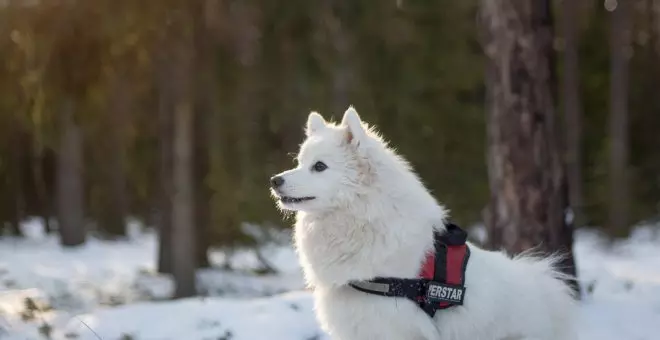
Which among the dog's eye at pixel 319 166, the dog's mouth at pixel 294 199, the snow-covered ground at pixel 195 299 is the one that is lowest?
the snow-covered ground at pixel 195 299

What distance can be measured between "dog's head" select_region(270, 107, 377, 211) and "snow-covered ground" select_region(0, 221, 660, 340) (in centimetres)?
214

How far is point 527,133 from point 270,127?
723cm

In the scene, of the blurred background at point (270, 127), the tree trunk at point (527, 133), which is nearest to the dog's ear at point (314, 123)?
the blurred background at point (270, 127)

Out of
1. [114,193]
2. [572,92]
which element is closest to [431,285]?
[572,92]

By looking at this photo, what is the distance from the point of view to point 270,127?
43.5 feet

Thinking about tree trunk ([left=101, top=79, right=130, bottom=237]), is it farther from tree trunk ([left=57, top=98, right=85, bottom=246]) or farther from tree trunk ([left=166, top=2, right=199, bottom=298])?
tree trunk ([left=166, top=2, right=199, bottom=298])

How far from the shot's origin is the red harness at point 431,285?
3898mm

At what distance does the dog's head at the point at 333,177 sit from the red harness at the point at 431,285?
496 millimetres

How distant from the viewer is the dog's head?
402 cm

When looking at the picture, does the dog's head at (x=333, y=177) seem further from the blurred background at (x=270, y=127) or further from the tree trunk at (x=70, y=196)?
the tree trunk at (x=70, y=196)

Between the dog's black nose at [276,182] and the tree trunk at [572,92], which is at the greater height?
the tree trunk at [572,92]

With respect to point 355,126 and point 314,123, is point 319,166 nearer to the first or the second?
point 355,126

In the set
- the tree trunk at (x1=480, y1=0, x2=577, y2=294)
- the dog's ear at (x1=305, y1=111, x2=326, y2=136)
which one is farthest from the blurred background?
the dog's ear at (x1=305, y1=111, x2=326, y2=136)

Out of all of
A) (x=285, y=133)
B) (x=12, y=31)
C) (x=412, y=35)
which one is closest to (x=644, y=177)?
(x=412, y=35)
